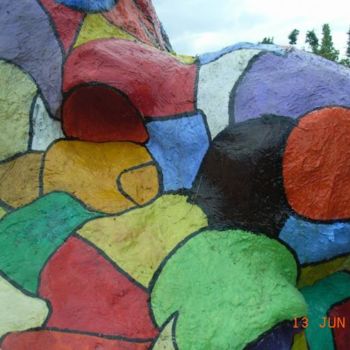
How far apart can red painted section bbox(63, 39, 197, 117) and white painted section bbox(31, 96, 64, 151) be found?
18 centimetres

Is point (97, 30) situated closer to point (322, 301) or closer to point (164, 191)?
point (164, 191)

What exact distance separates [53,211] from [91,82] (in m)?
0.62

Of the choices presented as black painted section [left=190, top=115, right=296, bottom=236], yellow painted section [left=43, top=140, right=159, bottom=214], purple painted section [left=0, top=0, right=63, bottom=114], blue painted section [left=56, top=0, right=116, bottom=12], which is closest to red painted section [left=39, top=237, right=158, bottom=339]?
yellow painted section [left=43, top=140, right=159, bottom=214]

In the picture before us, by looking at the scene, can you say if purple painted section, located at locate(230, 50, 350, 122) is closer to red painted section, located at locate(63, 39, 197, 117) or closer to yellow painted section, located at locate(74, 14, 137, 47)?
red painted section, located at locate(63, 39, 197, 117)

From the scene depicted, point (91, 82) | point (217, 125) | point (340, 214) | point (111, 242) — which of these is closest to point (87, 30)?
point (91, 82)

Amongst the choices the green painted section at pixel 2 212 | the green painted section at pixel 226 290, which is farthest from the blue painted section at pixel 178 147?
the green painted section at pixel 2 212

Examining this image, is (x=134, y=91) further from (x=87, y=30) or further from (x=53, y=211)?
(x=53, y=211)

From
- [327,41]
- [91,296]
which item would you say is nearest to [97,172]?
[91,296]

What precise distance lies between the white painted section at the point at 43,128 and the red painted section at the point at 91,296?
1.84 feet

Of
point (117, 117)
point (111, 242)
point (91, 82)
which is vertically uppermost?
point (91, 82)

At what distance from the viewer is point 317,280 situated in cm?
265

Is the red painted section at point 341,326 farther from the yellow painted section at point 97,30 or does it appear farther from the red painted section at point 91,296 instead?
the yellow painted section at point 97,30

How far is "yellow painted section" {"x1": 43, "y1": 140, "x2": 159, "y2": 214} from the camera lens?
275 cm

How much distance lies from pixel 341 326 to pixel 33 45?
199 cm
